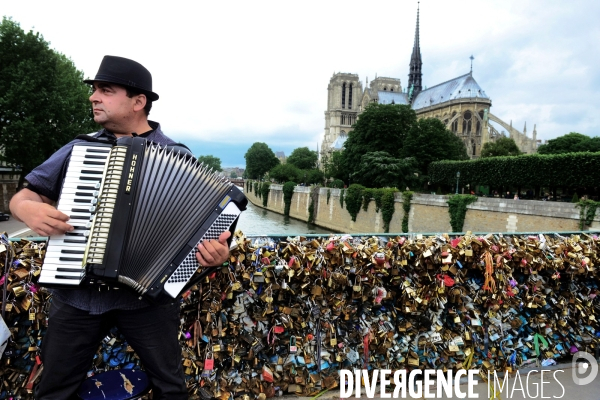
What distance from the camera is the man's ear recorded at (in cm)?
229

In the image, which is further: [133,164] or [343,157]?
Result: [343,157]

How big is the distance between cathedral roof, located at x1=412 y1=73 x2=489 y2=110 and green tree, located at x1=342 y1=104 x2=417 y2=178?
1340 inches

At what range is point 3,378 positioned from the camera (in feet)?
9.21

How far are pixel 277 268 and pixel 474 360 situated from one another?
7.43 feet

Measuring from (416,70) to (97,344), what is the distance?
101684 mm

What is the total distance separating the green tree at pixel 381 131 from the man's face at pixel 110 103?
41.9 metres

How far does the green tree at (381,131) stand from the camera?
145ft

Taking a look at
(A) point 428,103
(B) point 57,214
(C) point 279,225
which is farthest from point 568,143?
(B) point 57,214

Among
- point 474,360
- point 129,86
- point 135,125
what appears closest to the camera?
point 129,86

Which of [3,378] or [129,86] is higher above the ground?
[129,86]

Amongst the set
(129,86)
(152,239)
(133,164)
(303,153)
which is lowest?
(152,239)

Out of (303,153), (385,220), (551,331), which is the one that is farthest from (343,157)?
(303,153)

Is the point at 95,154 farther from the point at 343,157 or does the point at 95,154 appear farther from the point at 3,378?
the point at 343,157

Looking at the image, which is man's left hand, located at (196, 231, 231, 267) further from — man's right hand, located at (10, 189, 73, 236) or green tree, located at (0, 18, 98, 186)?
green tree, located at (0, 18, 98, 186)
